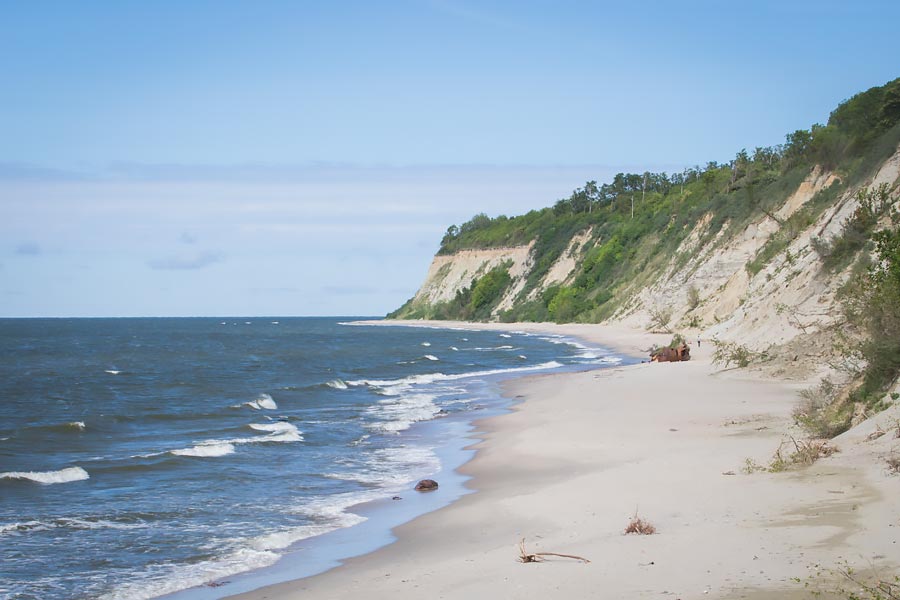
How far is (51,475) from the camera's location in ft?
58.4

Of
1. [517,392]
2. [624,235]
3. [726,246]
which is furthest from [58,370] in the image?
[624,235]

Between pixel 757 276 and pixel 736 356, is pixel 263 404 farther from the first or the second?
pixel 757 276

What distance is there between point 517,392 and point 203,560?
21.2 m

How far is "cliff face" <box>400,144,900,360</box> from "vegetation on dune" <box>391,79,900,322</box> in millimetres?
415

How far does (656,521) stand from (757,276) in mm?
35892

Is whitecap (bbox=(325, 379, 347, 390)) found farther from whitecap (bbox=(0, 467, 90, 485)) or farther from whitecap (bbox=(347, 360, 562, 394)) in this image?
whitecap (bbox=(0, 467, 90, 485))

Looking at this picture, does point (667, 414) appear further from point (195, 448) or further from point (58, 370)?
point (58, 370)

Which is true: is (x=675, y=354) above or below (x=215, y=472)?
above

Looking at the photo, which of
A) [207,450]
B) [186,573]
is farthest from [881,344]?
[207,450]

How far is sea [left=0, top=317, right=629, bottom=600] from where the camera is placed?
1105 centimetres

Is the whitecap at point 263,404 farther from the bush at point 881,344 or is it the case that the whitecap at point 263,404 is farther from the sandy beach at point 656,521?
the bush at point 881,344

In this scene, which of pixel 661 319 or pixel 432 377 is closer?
pixel 432 377

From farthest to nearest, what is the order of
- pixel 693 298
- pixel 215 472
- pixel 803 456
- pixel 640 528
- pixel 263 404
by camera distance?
pixel 693 298, pixel 263 404, pixel 215 472, pixel 803 456, pixel 640 528

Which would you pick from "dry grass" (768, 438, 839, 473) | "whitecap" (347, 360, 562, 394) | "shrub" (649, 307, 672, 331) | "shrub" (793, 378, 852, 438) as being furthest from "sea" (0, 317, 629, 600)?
"shrub" (649, 307, 672, 331)
